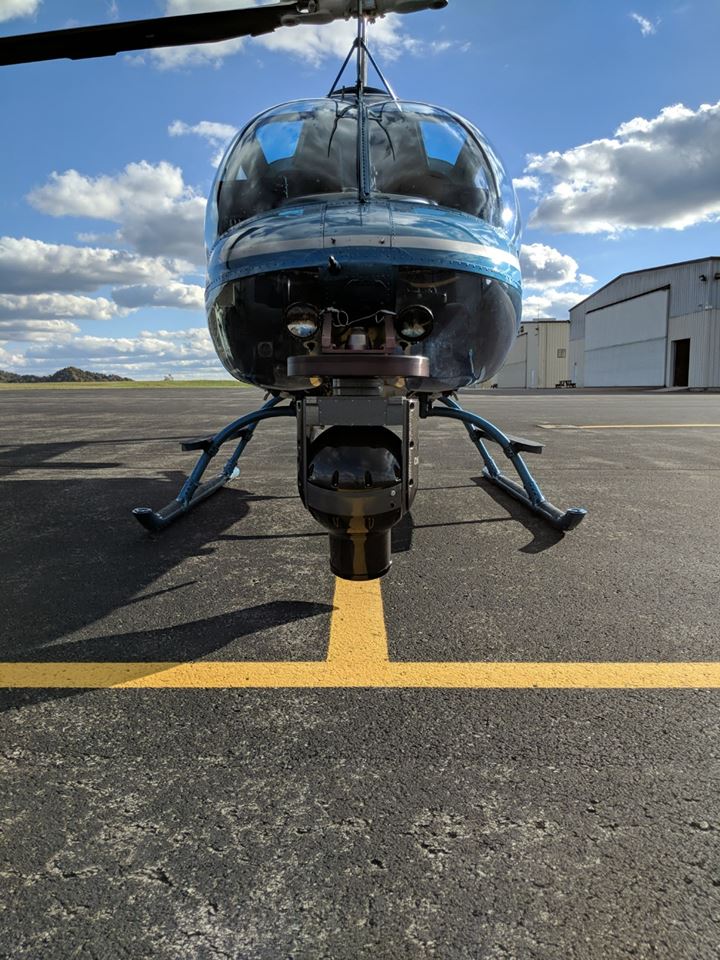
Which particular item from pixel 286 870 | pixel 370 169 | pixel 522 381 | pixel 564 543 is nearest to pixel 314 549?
pixel 564 543

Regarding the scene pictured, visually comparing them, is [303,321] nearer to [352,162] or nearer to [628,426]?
[352,162]

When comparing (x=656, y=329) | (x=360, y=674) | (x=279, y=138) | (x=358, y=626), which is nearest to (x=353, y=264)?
(x=279, y=138)

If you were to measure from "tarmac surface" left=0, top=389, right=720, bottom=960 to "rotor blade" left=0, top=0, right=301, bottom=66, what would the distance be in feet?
8.72

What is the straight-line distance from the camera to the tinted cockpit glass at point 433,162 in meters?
3.39

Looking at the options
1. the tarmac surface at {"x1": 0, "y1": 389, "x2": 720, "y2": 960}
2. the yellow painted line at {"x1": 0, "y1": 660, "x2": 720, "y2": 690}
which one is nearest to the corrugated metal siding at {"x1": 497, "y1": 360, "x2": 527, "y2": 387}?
the tarmac surface at {"x1": 0, "y1": 389, "x2": 720, "y2": 960}

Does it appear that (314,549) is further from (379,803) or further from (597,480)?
(597,480)

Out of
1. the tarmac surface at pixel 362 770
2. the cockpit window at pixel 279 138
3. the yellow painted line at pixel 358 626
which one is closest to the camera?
the tarmac surface at pixel 362 770

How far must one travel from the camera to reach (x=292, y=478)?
19.7 feet

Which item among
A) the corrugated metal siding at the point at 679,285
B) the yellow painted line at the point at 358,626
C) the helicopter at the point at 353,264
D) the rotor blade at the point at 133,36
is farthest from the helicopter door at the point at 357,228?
the corrugated metal siding at the point at 679,285

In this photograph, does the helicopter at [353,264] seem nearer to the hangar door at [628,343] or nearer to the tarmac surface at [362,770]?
the tarmac surface at [362,770]

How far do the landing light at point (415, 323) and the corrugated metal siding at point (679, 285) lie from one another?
4218cm

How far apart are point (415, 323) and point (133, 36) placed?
2.19 meters

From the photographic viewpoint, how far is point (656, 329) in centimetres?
4216

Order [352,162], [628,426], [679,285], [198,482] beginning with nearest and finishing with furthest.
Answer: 1. [352,162]
2. [198,482]
3. [628,426]
4. [679,285]
